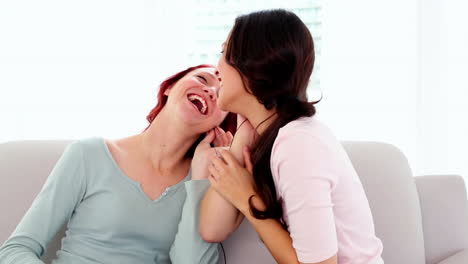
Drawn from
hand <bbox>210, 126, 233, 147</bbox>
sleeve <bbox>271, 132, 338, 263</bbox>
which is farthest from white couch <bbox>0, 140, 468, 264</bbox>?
sleeve <bbox>271, 132, 338, 263</bbox>

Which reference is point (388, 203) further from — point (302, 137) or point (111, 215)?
point (111, 215)

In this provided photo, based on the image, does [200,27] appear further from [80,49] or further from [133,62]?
[80,49]

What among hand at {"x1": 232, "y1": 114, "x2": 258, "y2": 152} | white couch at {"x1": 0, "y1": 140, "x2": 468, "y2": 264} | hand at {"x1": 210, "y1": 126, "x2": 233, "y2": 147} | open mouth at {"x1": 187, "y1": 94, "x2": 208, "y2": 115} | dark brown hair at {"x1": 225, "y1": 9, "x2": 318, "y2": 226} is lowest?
white couch at {"x1": 0, "y1": 140, "x2": 468, "y2": 264}

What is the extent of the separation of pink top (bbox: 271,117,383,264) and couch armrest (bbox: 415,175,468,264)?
1.67ft

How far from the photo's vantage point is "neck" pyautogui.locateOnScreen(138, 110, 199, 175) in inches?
70.4

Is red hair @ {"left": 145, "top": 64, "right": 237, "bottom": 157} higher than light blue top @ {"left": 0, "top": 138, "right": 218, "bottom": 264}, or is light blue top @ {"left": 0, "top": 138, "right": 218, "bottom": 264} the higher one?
red hair @ {"left": 145, "top": 64, "right": 237, "bottom": 157}

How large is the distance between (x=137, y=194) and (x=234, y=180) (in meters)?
0.38

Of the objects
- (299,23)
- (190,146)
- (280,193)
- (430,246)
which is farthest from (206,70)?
(430,246)

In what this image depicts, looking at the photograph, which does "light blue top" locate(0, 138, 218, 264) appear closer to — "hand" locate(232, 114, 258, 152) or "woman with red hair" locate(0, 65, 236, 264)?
"woman with red hair" locate(0, 65, 236, 264)

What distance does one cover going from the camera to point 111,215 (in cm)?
169

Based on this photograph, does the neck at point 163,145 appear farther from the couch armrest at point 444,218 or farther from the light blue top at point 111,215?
the couch armrest at point 444,218

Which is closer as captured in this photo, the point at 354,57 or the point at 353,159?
the point at 353,159

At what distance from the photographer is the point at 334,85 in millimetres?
3434

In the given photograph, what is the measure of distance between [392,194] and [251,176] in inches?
22.2
